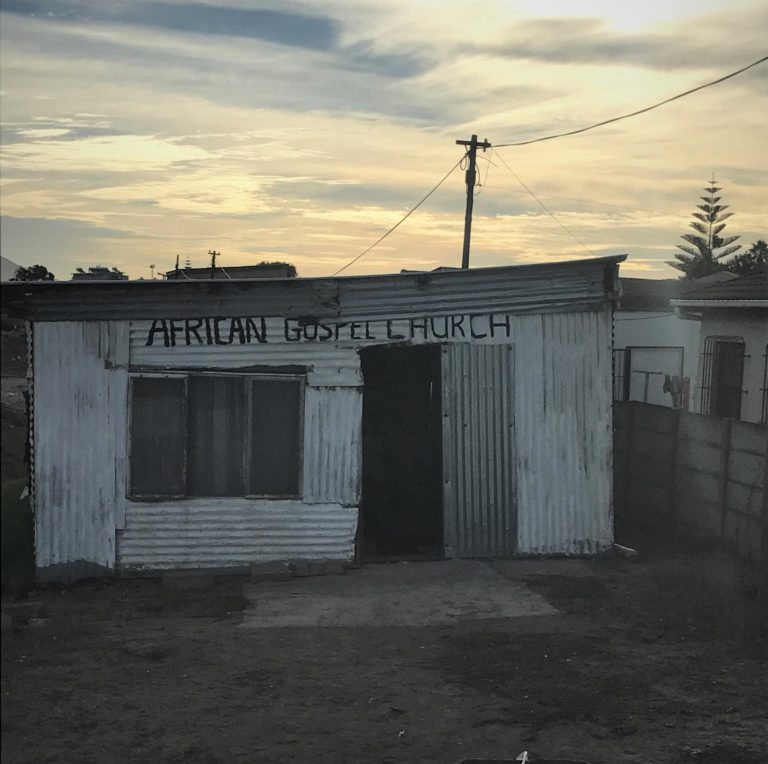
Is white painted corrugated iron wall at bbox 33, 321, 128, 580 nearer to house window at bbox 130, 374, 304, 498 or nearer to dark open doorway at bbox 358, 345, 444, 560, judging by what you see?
house window at bbox 130, 374, 304, 498

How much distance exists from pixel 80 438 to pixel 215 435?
1437 millimetres

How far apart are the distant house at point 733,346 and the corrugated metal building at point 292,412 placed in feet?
23.8

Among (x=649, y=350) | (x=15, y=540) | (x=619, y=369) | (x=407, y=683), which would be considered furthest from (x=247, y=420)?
(x=649, y=350)

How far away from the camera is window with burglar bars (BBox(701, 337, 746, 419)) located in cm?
1761

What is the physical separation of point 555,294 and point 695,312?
9.57m

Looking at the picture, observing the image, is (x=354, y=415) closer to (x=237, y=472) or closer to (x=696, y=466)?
(x=237, y=472)

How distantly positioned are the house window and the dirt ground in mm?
1218

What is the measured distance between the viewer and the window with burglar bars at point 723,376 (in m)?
17.6

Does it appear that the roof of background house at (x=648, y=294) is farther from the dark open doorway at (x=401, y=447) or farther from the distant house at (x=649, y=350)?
the dark open doorway at (x=401, y=447)

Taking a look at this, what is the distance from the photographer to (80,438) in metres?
9.75

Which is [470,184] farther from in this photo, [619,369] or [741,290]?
[741,290]

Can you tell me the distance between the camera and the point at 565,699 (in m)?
6.50

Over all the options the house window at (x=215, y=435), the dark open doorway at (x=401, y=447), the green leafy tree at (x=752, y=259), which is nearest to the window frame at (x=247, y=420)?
the house window at (x=215, y=435)

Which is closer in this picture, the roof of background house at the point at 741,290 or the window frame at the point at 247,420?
the window frame at the point at 247,420
